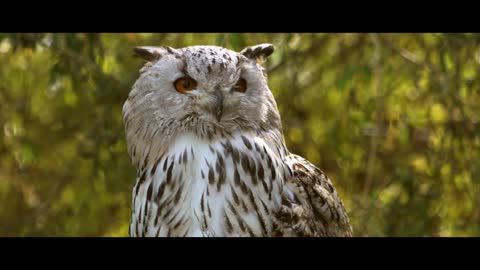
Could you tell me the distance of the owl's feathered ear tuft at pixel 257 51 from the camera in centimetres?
234

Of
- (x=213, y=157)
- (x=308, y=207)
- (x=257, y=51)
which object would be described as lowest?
(x=308, y=207)

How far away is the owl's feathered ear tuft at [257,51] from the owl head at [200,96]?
1.7 inches

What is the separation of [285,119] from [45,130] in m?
1.22

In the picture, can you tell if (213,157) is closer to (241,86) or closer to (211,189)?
(211,189)

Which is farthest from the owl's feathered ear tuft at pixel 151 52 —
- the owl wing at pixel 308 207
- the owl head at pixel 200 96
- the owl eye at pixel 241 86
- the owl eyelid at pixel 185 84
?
the owl wing at pixel 308 207

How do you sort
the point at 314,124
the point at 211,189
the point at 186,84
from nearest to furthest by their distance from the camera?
the point at 211,189, the point at 186,84, the point at 314,124

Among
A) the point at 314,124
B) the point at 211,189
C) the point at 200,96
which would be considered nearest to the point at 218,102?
the point at 200,96

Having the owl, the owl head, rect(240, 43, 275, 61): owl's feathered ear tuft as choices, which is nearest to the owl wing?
the owl

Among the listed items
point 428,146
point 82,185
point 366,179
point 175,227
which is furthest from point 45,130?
point 175,227

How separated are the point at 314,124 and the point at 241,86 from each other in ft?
7.05

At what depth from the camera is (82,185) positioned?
416 cm

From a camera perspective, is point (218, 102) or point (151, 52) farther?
point (151, 52)

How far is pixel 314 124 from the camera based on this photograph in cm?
437
